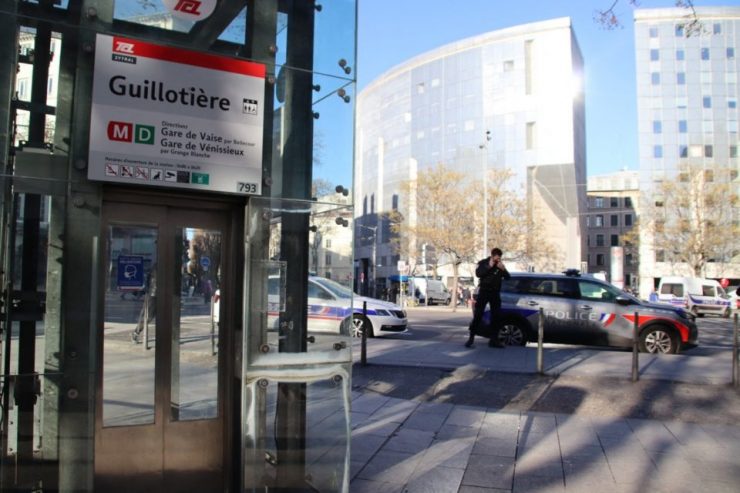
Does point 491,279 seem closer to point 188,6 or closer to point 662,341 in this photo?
point 662,341

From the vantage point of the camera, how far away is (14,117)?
11.2ft

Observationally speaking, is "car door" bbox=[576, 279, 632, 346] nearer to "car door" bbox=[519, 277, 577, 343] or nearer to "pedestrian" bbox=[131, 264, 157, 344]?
"car door" bbox=[519, 277, 577, 343]

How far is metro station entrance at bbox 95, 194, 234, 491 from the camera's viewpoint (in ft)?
12.7

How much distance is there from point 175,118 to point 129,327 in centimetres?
144

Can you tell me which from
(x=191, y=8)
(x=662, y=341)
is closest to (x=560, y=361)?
(x=662, y=341)

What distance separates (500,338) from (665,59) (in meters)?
68.9

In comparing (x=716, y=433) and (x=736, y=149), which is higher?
(x=736, y=149)

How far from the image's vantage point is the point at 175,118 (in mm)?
3711

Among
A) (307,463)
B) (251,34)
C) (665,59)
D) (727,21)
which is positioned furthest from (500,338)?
(727,21)

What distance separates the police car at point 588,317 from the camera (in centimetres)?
1170

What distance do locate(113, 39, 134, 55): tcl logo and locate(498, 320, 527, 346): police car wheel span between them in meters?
9.88

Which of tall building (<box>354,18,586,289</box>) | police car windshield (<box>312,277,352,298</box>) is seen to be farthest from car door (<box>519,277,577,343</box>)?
tall building (<box>354,18,586,289</box>)

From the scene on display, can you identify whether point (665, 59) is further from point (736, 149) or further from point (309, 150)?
point (309, 150)

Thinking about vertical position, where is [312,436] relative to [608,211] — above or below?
below
